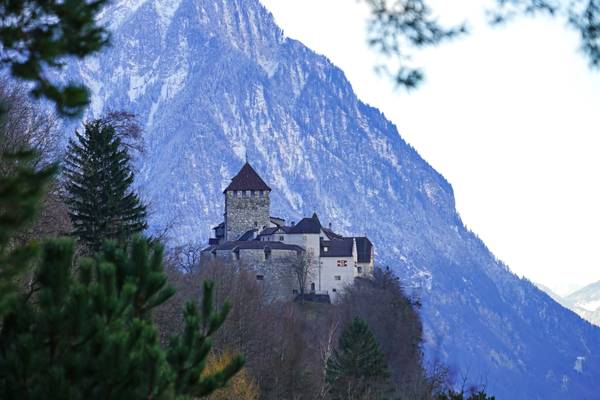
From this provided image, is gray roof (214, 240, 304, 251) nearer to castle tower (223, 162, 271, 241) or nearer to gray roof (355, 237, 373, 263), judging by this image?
castle tower (223, 162, 271, 241)

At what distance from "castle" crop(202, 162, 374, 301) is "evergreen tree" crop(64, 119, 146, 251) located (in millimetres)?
35859

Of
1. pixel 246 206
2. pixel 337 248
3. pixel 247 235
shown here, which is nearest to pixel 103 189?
pixel 247 235

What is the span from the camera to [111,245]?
11.7 metres

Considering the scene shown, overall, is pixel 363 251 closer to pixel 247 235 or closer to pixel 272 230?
pixel 272 230

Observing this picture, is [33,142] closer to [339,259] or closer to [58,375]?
[58,375]

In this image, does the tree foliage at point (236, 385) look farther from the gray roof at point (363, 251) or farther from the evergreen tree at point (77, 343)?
the gray roof at point (363, 251)

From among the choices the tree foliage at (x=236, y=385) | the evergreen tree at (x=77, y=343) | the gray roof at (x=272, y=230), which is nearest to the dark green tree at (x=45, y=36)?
the evergreen tree at (x=77, y=343)

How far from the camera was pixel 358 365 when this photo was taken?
46.4m

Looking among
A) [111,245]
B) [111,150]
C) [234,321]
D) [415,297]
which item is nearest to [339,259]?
[415,297]

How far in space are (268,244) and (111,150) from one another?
39386mm

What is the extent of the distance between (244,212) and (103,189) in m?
45.2

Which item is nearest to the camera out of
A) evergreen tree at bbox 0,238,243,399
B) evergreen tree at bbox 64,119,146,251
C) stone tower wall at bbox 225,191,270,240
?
evergreen tree at bbox 0,238,243,399

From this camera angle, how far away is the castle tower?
268 feet

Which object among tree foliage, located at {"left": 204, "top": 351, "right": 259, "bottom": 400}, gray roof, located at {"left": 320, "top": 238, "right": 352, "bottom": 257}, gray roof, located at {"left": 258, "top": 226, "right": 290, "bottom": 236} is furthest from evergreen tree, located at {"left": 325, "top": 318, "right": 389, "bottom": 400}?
gray roof, located at {"left": 320, "top": 238, "right": 352, "bottom": 257}
